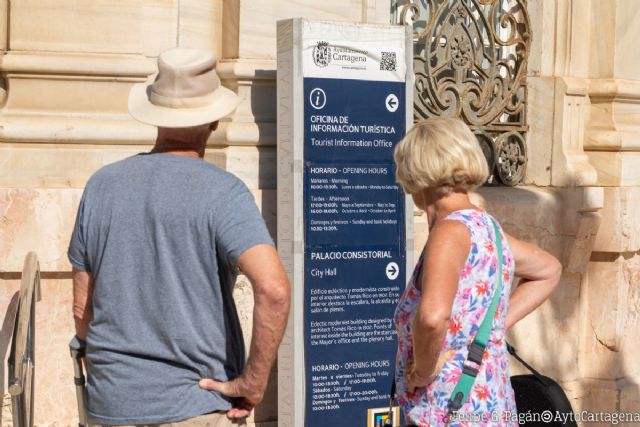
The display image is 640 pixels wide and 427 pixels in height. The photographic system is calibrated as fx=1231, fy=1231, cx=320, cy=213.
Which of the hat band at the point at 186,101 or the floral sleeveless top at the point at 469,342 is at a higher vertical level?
the hat band at the point at 186,101

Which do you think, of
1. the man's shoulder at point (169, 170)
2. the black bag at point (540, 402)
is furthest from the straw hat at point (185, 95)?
the black bag at point (540, 402)

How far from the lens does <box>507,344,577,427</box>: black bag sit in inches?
150

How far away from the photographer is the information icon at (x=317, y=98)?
5703 mm

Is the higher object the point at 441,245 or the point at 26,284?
the point at 441,245

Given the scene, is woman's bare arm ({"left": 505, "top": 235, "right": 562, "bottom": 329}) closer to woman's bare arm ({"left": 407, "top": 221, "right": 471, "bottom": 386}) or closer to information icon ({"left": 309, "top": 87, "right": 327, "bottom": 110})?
woman's bare arm ({"left": 407, "top": 221, "right": 471, "bottom": 386})

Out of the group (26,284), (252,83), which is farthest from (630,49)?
(26,284)

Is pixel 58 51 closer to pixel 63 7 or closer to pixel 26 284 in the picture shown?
pixel 63 7

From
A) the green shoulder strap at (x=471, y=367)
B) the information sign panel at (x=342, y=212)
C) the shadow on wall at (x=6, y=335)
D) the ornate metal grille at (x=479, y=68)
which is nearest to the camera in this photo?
the green shoulder strap at (x=471, y=367)

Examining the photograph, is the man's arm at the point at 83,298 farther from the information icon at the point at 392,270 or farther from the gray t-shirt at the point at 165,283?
the information icon at the point at 392,270

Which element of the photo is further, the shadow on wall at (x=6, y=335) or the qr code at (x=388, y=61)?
the qr code at (x=388, y=61)

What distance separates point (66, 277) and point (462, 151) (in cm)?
258

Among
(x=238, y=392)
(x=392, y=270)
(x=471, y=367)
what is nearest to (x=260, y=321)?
(x=238, y=392)

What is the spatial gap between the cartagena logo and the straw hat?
2.27 meters

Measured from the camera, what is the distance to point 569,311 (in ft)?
25.2
